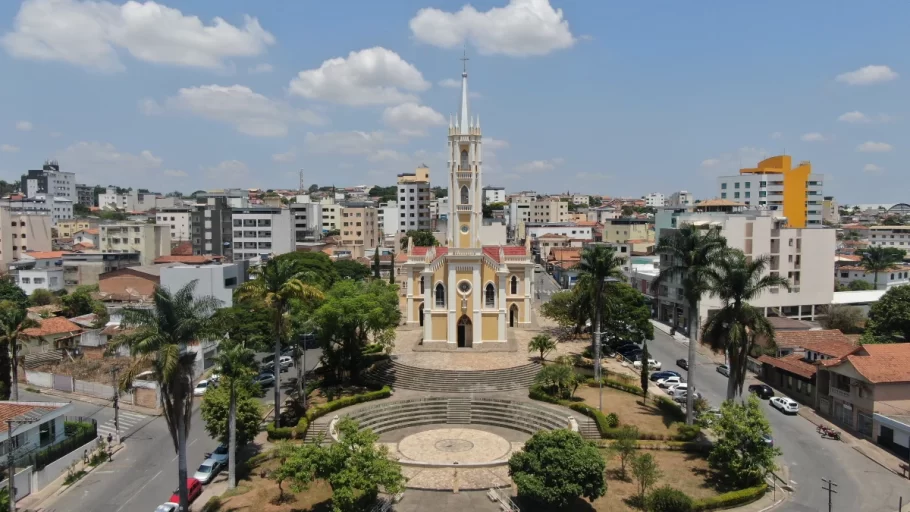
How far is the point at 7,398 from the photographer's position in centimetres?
3650

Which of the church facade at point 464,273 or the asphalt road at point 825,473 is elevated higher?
the church facade at point 464,273

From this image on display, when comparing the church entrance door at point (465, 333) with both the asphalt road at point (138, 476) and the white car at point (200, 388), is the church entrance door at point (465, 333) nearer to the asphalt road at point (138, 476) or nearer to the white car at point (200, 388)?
the white car at point (200, 388)

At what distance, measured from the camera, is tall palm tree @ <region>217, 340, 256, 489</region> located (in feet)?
89.7

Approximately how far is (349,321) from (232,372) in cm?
1126

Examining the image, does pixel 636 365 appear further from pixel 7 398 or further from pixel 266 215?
pixel 266 215

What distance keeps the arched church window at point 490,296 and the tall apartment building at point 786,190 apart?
69422mm

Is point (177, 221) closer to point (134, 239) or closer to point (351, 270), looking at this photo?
point (134, 239)

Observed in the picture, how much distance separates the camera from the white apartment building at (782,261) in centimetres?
6238

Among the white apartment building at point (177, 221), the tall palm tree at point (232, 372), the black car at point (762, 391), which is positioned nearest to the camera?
the tall palm tree at point (232, 372)

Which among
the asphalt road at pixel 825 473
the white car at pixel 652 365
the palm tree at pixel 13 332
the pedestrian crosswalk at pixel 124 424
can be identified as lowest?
the pedestrian crosswalk at pixel 124 424

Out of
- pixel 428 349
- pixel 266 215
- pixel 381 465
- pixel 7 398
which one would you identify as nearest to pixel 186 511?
pixel 381 465

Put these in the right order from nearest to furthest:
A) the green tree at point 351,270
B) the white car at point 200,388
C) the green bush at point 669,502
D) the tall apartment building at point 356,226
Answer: the green bush at point 669,502
the white car at point 200,388
the green tree at point 351,270
the tall apartment building at point 356,226

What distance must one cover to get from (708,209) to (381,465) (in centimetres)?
6453

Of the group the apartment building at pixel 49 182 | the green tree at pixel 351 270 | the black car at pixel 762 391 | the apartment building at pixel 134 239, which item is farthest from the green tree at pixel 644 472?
the apartment building at pixel 49 182
